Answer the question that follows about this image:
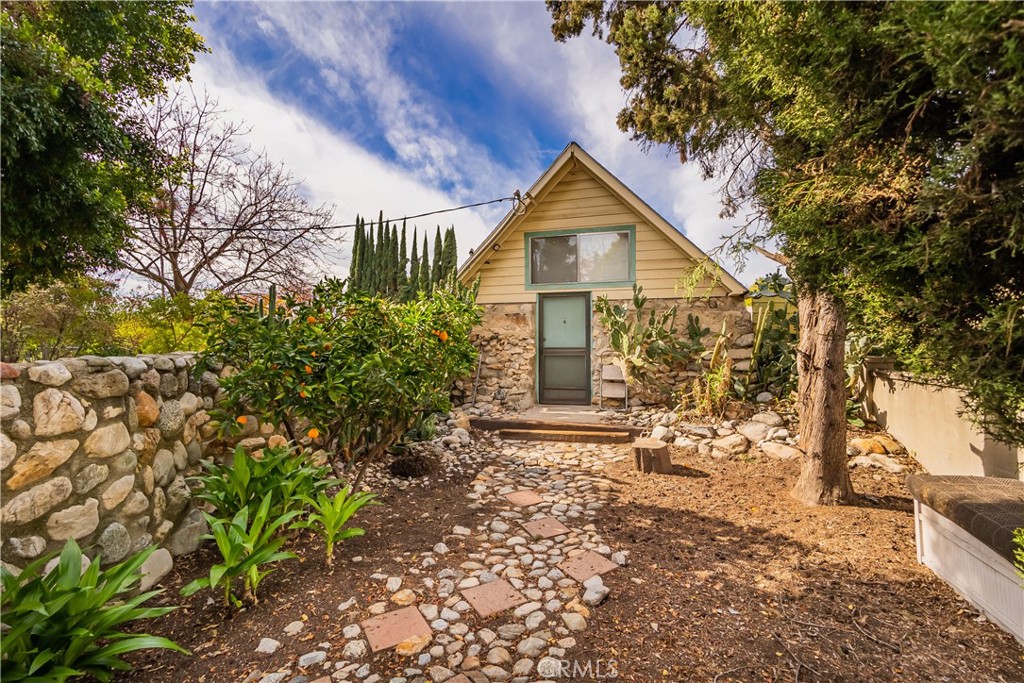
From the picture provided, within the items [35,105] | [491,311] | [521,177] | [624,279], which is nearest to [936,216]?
[35,105]

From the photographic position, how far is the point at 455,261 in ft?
35.0

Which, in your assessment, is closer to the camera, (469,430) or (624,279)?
(469,430)

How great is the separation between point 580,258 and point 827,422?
17.0 feet

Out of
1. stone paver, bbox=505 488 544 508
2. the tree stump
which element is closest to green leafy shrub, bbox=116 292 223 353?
stone paver, bbox=505 488 544 508

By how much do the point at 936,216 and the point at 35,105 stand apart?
541 cm

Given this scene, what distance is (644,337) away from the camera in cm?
699

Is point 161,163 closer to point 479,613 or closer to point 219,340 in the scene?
point 219,340

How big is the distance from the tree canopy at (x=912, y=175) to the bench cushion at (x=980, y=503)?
580mm

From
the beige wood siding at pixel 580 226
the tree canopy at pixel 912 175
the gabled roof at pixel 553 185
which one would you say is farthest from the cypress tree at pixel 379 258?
the tree canopy at pixel 912 175

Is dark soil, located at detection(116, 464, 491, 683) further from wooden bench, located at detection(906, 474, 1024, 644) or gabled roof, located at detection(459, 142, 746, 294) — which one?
gabled roof, located at detection(459, 142, 746, 294)

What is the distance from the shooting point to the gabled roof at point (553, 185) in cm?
713

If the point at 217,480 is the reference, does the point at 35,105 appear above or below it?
above

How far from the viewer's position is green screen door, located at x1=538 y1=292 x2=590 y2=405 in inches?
313

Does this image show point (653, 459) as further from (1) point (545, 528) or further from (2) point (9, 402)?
(2) point (9, 402)
